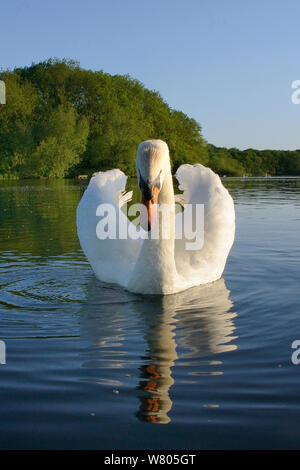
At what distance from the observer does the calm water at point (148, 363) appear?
134 inches

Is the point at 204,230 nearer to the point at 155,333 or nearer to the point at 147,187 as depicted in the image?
the point at 147,187

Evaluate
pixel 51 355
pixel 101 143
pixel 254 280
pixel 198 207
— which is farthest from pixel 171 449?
pixel 101 143

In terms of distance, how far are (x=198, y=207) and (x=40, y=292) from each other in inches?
108

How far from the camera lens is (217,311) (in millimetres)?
6203

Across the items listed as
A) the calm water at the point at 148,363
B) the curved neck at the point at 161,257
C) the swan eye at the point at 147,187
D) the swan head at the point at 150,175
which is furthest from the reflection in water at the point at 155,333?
the swan eye at the point at 147,187

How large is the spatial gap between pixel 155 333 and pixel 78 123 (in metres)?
58.7

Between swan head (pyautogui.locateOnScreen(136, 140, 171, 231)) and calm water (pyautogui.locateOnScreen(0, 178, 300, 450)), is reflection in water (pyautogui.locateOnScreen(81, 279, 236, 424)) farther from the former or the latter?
swan head (pyautogui.locateOnScreen(136, 140, 171, 231))

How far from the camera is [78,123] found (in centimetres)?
6203

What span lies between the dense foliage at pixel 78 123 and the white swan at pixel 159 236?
49.2 metres

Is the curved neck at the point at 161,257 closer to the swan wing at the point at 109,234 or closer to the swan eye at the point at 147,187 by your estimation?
the swan wing at the point at 109,234

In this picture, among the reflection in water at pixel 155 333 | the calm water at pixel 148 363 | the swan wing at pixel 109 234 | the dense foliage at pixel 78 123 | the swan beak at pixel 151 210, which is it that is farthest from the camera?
the dense foliage at pixel 78 123

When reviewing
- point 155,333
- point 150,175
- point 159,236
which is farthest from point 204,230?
point 155,333

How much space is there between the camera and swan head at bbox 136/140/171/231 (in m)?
5.47

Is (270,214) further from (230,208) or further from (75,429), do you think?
(75,429)
